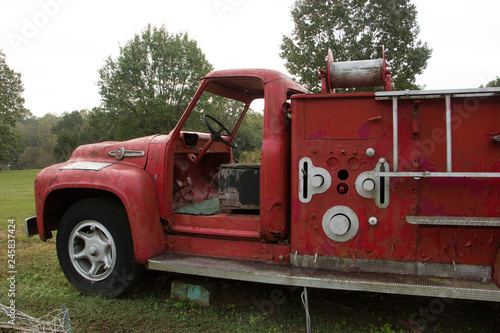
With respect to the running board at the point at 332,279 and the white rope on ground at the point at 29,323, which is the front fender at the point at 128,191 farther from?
the white rope on ground at the point at 29,323

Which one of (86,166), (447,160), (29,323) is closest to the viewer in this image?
(447,160)

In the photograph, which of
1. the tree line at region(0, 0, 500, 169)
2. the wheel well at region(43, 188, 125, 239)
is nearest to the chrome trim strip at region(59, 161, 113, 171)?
the wheel well at region(43, 188, 125, 239)

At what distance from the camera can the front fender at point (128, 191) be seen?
3.59m

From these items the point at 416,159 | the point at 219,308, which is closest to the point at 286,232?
the point at 219,308

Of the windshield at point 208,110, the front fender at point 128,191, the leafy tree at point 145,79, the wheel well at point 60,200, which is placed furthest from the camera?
the leafy tree at point 145,79

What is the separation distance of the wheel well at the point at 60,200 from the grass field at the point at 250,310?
27.4 inches

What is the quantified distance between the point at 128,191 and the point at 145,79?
27.5 meters

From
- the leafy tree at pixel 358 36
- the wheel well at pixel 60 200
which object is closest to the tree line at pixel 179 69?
the leafy tree at pixel 358 36

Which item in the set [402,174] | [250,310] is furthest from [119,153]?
[402,174]

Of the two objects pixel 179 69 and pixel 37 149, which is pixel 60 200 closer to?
pixel 179 69

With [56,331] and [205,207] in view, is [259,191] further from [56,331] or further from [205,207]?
[56,331]

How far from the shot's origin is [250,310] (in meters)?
3.54

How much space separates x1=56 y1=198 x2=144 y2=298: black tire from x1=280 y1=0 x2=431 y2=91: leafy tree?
1340cm

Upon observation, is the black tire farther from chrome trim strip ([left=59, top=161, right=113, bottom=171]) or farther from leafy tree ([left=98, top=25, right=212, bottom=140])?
leafy tree ([left=98, top=25, right=212, bottom=140])
